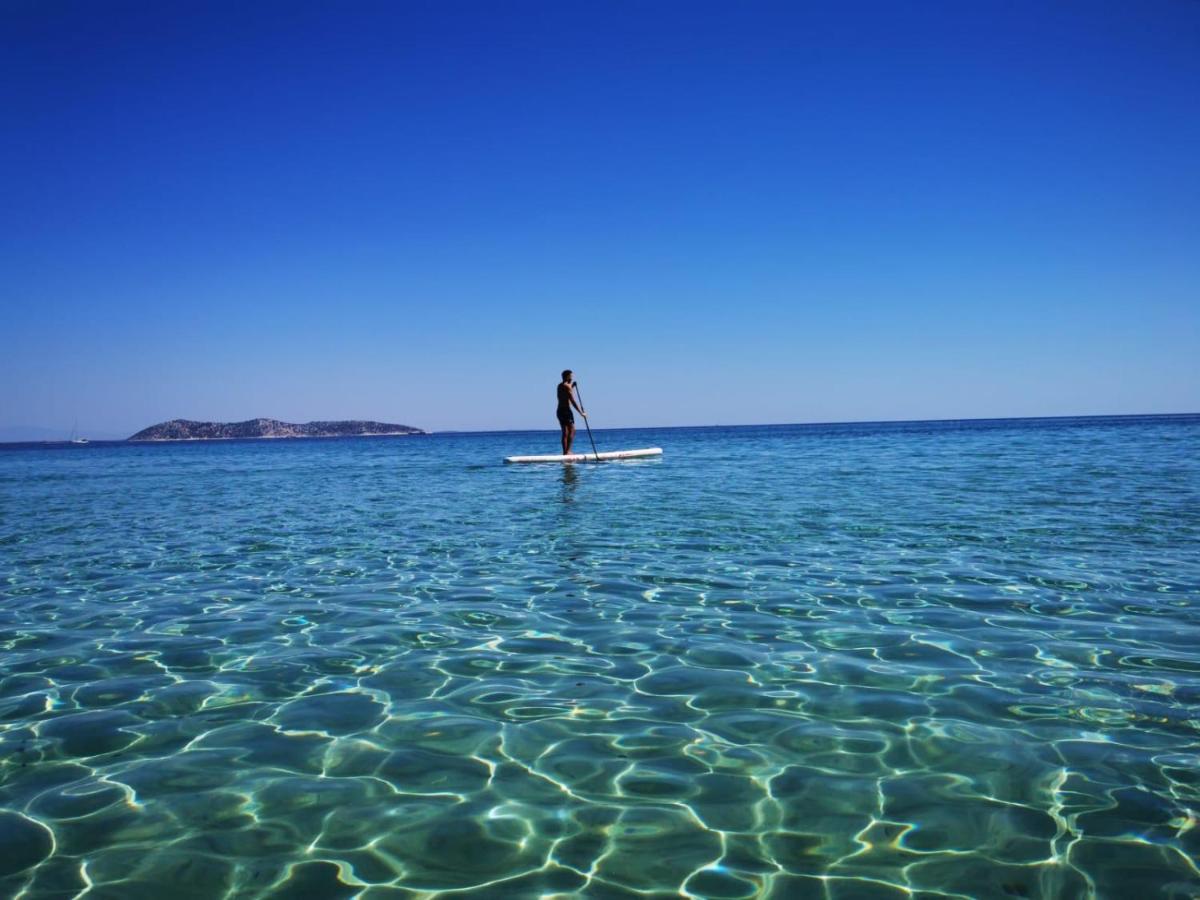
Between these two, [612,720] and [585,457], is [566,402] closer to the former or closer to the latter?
[585,457]

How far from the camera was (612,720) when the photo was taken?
4184mm

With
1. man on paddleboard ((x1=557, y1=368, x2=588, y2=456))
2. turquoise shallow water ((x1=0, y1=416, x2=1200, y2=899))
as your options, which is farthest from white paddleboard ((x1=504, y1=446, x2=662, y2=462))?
turquoise shallow water ((x1=0, y1=416, x2=1200, y2=899))

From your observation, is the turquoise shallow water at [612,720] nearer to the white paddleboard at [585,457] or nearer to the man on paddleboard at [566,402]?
the man on paddleboard at [566,402]

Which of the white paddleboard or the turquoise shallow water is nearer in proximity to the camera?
the turquoise shallow water

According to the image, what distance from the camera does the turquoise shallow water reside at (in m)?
2.88

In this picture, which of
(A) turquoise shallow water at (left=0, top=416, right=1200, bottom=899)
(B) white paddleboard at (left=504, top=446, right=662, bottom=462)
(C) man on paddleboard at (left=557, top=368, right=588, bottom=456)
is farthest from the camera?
(B) white paddleboard at (left=504, top=446, right=662, bottom=462)

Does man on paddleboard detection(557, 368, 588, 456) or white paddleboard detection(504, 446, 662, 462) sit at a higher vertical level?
man on paddleboard detection(557, 368, 588, 456)

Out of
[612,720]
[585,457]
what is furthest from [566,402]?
[612,720]

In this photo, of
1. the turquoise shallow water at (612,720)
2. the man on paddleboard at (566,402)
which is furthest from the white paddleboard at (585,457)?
the turquoise shallow water at (612,720)

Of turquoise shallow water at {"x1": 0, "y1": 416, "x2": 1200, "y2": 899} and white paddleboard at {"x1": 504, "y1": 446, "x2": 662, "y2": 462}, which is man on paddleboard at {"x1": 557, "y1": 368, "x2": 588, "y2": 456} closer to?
white paddleboard at {"x1": 504, "y1": 446, "x2": 662, "y2": 462}

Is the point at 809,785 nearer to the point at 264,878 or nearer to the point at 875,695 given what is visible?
the point at 875,695

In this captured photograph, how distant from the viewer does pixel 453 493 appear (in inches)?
683

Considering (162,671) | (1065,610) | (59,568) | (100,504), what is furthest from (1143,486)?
(100,504)

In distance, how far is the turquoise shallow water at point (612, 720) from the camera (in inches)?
114
